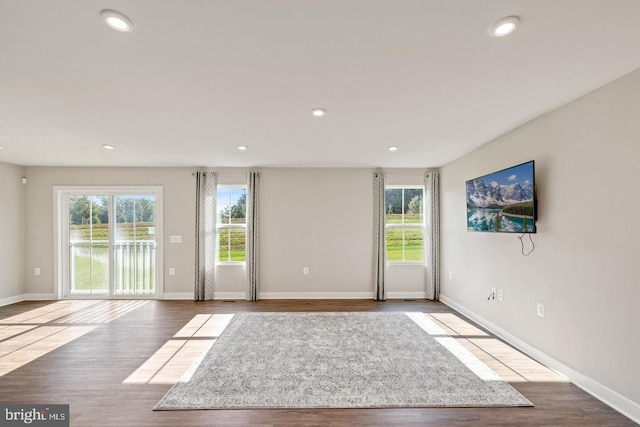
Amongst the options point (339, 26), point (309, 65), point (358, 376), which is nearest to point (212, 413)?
point (358, 376)

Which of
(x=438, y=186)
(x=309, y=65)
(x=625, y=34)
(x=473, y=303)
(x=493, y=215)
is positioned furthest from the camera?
(x=438, y=186)

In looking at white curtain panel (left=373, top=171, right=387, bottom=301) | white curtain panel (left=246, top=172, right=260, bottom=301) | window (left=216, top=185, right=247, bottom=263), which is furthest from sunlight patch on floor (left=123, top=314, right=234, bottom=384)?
white curtain panel (left=373, top=171, right=387, bottom=301)

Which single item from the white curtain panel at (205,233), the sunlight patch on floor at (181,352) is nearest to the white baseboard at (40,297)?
the white curtain panel at (205,233)

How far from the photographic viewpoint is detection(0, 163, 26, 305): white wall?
470 cm

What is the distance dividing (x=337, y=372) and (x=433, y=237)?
341 cm

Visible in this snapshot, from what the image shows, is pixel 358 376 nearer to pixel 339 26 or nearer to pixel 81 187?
pixel 339 26

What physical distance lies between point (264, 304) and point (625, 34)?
4.94 meters

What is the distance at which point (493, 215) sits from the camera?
3.30 meters

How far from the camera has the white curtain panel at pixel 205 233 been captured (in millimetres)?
5090

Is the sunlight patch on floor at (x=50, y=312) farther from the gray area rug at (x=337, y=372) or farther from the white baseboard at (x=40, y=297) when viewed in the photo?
the gray area rug at (x=337, y=372)

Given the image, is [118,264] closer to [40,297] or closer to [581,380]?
[40,297]

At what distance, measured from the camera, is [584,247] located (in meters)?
2.39

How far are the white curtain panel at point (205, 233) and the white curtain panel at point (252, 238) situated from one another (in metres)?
0.65

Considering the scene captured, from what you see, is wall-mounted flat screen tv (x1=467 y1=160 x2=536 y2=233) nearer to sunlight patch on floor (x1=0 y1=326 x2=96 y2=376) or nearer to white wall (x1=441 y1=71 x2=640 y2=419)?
white wall (x1=441 y1=71 x2=640 y2=419)
